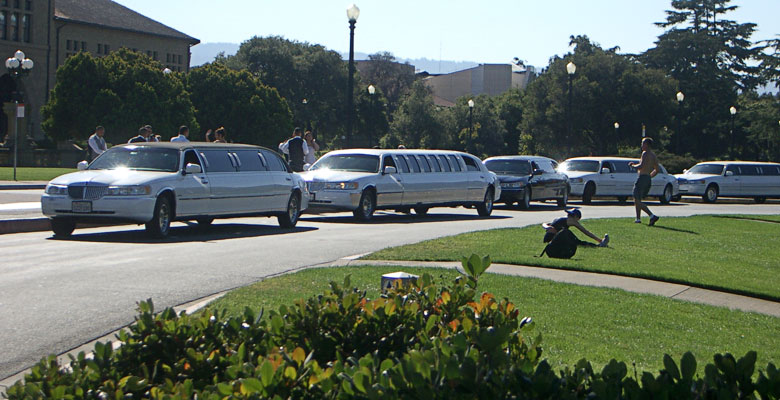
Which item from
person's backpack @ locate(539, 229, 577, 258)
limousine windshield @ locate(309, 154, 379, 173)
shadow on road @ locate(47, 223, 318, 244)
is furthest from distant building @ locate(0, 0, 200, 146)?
person's backpack @ locate(539, 229, 577, 258)

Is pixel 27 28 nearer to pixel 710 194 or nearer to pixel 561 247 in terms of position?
pixel 710 194

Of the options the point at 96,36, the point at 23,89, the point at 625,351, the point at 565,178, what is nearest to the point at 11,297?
the point at 625,351

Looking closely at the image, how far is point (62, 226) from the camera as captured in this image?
16.5 meters

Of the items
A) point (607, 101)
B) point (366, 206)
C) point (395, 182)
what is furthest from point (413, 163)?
point (607, 101)

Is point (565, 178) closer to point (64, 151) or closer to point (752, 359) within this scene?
point (752, 359)

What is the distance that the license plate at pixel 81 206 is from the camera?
16078 mm

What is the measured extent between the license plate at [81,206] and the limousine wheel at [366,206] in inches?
275

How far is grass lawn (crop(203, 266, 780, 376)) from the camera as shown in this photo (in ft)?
23.6

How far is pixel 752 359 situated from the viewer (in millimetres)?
3191

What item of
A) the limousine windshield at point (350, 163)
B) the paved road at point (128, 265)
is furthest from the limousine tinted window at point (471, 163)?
the paved road at point (128, 265)

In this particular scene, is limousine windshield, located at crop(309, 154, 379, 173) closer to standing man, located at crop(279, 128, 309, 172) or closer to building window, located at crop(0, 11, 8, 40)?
standing man, located at crop(279, 128, 309, 172)

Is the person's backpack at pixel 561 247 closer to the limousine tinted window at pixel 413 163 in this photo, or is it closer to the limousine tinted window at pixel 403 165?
the limousine tinted window at pixel 403 165

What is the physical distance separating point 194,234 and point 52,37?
196 feet

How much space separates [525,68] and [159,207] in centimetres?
15303
